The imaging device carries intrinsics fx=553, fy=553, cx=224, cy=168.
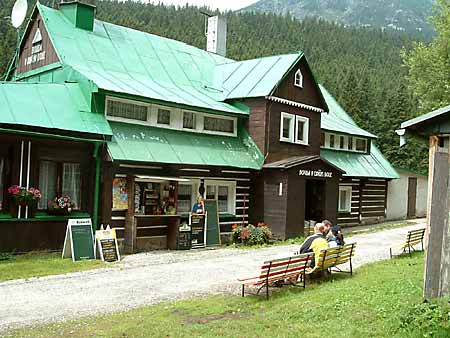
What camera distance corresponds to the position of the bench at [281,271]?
35.7 ft

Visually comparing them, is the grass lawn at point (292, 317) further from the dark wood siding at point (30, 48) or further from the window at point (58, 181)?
the dark wood siding at point (30, 48)

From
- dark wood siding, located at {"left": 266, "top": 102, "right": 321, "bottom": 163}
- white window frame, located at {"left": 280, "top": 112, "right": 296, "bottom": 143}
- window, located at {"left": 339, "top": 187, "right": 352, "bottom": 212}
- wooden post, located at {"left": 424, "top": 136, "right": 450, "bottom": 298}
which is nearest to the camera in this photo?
wooden post, located at {"left": 424, "top": 136, "right": 450, "bottom": 298}

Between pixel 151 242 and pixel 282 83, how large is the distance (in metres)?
8.99

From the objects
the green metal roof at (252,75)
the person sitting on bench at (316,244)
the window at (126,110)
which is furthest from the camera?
the green metal roof at (252,75)

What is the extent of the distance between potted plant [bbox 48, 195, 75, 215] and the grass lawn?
21.4 feet

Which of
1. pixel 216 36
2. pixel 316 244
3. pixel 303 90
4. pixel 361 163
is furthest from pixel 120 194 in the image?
pixel 361 163

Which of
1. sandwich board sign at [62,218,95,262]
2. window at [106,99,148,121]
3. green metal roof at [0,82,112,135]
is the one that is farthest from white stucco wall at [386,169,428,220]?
sandwich board sign at [62,218,95,262]

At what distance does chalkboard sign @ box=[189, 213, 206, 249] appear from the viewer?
62.8 ft

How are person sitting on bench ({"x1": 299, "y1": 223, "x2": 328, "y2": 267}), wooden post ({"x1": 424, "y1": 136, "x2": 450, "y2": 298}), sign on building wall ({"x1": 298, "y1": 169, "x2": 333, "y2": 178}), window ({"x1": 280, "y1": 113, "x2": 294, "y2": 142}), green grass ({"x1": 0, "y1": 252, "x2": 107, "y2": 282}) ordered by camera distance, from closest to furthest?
wooden post ({"x1": 424, "y1": 136, "x2": 450, "y2": 298}) → person sitting on bench ({"x1": 299, "y1": 223, "x2": 328, "y2": 267}) → green grass ({"x1": 0, "y1": 252, "x2": 107, "y2": 282}) → sign on building wall ({"x1": 298, "y1": 169, "x2": 333, "y2": 178}) → window ({"x1": 280, "y1": 113, "x2": 294, "y2": 142})

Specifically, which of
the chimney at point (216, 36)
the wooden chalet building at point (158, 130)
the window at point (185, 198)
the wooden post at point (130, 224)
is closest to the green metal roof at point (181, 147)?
the wooden chalet building at point (158, 130)

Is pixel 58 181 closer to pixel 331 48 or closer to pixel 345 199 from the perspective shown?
pixel 345 199

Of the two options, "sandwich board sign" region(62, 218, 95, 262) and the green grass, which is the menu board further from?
the green grass

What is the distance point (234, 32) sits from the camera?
9919 centimetres

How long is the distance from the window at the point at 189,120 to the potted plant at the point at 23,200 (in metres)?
6.79
